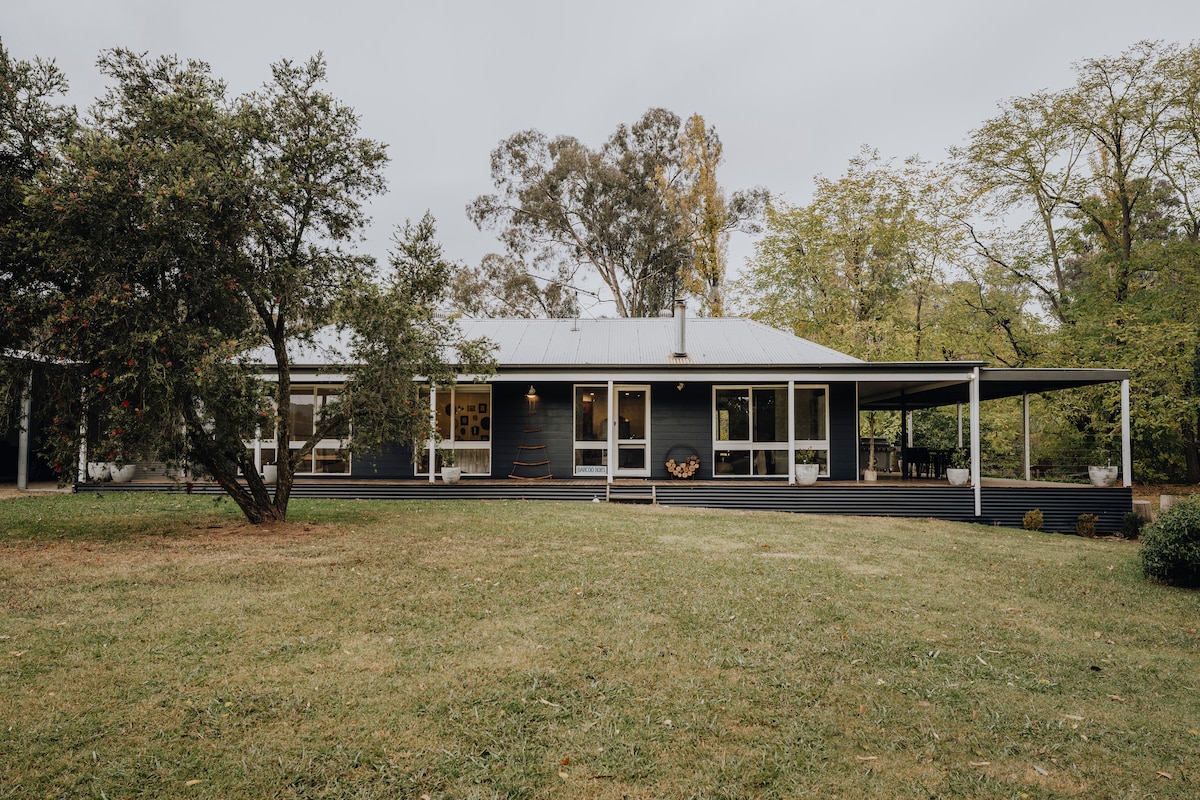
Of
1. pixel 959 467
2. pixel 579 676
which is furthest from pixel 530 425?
pixel 579 676

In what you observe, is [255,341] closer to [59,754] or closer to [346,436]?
[346,436]

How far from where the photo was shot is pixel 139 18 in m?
16.3

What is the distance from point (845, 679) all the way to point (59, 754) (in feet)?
12.8

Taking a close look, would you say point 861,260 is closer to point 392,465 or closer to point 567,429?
point 567,429

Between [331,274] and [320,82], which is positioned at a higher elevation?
[320,82]

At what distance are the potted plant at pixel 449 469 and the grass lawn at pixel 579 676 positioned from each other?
19.9 ft

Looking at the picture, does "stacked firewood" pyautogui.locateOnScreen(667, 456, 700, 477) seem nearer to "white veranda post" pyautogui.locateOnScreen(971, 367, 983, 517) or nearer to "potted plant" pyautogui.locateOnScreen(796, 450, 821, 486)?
"potted plant" pyautogui.locateOnScreen(796, 450, 821, 486)

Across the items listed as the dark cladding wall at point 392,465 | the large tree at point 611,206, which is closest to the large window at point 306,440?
the dark cladding wall at point 392,465

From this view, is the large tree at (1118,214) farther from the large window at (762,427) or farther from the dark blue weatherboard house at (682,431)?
the large window at (762,427)

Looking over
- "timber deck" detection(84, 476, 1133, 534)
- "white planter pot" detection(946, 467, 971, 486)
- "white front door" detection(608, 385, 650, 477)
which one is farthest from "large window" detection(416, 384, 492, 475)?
"white planter pot" detection(946, 467, 971, 486)

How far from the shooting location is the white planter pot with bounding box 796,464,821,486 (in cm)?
1320

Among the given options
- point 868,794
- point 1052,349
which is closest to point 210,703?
point 868,794

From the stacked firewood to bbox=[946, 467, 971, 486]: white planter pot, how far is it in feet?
16.5

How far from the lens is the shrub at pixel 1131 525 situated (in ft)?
40.1
